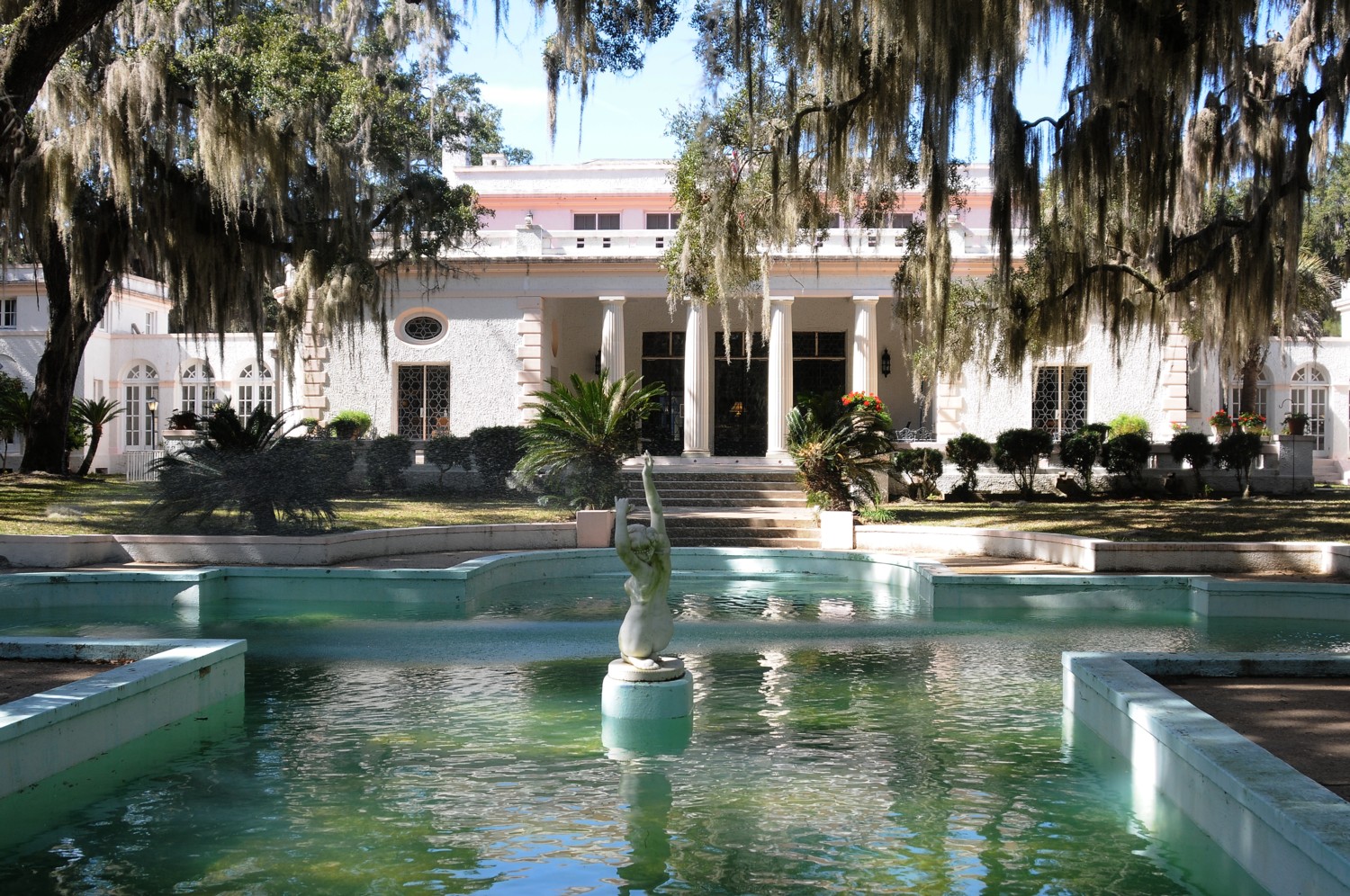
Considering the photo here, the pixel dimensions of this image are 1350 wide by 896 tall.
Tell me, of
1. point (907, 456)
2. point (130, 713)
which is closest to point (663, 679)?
point (130, 713)

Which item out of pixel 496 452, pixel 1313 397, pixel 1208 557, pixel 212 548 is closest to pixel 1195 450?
pixel 1208 557

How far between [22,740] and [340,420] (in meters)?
19.7

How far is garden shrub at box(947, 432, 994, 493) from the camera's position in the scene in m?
21.8

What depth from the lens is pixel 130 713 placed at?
6.23 meters

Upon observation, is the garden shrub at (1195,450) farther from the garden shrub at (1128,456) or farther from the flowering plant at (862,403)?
the flowering plant at (862,403)

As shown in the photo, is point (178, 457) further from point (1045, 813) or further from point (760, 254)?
point (1045, 813)

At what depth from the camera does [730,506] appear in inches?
781

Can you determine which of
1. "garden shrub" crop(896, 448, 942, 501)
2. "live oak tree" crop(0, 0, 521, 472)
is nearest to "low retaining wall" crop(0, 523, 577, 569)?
"live oak tree" crop(0, 0, 521, 472)

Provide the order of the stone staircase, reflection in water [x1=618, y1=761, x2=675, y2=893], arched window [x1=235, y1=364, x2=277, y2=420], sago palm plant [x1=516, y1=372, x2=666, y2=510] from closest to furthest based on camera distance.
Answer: reflection in water [x1=618, y1=761, x2=675, y2=893]
sago palm plant [x1=516, y1=372, x2=666, y2=510]
the stone staircase
arched window [x1=235, y1=364, x2=277, y2=420]

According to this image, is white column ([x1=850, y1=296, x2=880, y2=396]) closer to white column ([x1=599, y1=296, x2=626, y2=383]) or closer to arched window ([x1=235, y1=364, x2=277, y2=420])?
white column ([x1=599, y1=296, x2=626, y2=383])

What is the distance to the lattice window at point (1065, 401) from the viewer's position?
82.1 ft

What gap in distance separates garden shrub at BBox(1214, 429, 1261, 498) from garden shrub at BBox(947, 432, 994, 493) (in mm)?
3976

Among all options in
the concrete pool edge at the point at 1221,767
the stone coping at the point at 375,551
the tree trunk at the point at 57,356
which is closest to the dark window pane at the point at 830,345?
the stone coping at the point at 375,551

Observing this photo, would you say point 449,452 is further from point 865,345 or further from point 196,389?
point 196,389
